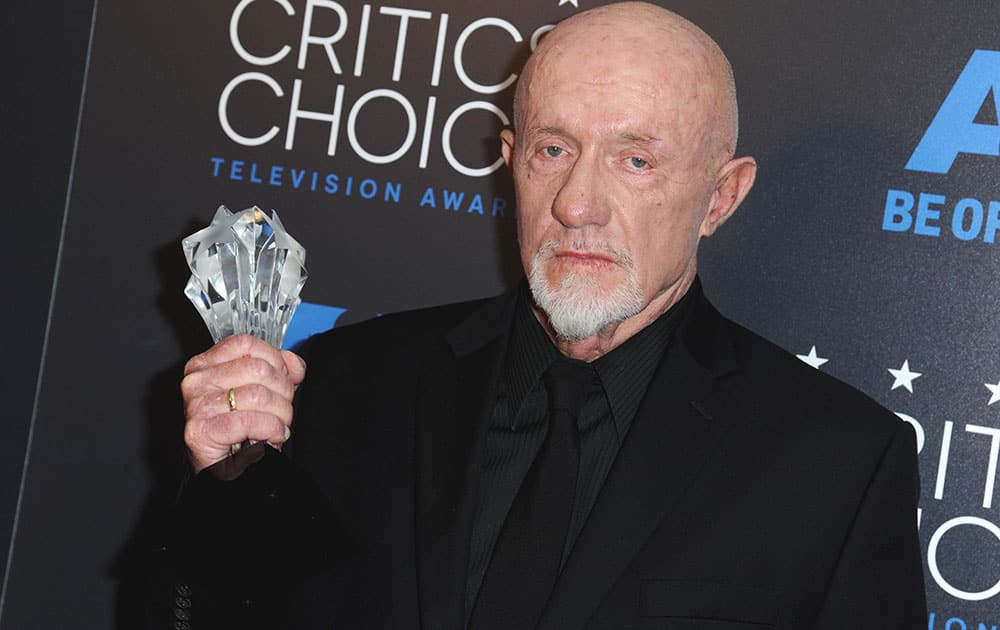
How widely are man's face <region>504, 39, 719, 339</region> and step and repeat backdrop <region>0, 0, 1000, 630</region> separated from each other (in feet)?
2.04

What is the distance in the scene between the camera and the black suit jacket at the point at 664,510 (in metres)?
1.91

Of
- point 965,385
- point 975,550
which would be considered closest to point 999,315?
point 965,385

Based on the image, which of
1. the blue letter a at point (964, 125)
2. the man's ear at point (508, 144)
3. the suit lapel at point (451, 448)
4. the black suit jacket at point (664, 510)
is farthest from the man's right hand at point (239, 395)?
the blue letter a at point (964, 125)

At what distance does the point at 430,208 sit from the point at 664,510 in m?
1.09

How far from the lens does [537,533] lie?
196cm

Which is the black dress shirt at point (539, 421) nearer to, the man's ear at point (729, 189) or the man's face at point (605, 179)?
the man's face at point (605, 179)

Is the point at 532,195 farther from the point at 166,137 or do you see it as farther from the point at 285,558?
the point at 166,137

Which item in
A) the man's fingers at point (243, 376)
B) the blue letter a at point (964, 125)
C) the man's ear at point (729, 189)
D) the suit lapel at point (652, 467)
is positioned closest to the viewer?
the man's fingers at point (243, 376)

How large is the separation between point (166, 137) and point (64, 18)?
338 mm

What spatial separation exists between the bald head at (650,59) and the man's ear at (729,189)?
0.14 ft

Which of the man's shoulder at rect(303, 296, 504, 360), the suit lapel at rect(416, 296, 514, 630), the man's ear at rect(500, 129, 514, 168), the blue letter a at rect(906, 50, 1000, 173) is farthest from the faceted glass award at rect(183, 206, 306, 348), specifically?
the blue letter a at rect(906, 50, 1000, 173)

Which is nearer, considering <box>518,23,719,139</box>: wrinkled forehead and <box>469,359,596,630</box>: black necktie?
<box>469,359,596,630</box>: black necktie

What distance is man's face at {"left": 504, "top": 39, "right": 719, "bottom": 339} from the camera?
2.06 metres

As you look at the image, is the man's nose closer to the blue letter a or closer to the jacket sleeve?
the jacket sleeve
